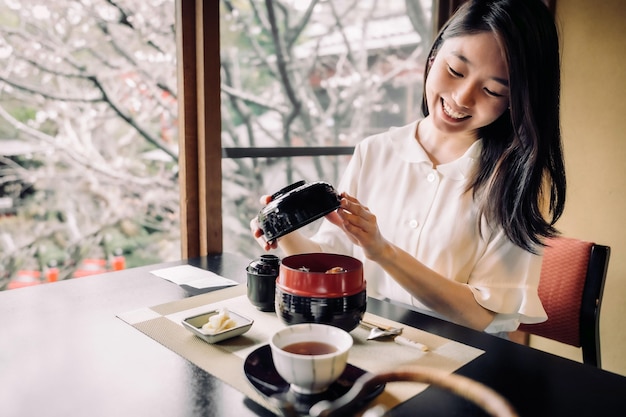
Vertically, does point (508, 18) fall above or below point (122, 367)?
above

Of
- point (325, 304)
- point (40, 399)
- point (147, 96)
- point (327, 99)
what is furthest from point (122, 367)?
point (327, 99)

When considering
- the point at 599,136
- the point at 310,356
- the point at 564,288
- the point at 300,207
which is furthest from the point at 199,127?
the point at 599,136

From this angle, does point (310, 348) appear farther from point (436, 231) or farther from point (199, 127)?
point (199, 127)

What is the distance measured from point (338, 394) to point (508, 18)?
3.23 feet

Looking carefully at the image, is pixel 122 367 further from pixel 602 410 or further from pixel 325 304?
pixel 602 410

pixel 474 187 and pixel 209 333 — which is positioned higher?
pixel 474 187

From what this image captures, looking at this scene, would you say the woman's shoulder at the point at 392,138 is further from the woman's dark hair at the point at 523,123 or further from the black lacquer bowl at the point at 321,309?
the black lacquer bowl at the point at 321,309

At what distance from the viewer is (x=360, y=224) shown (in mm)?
1121

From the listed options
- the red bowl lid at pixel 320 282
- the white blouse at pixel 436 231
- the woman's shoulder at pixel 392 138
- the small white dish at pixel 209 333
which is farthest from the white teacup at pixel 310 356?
the woman's shoulder at pixel 392 138

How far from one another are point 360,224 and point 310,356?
461 mm

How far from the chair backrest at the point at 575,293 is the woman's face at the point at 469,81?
52 cm

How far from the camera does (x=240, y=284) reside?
137cm

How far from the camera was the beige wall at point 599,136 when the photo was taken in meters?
2.33

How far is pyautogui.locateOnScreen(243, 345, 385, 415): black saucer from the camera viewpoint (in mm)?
736
